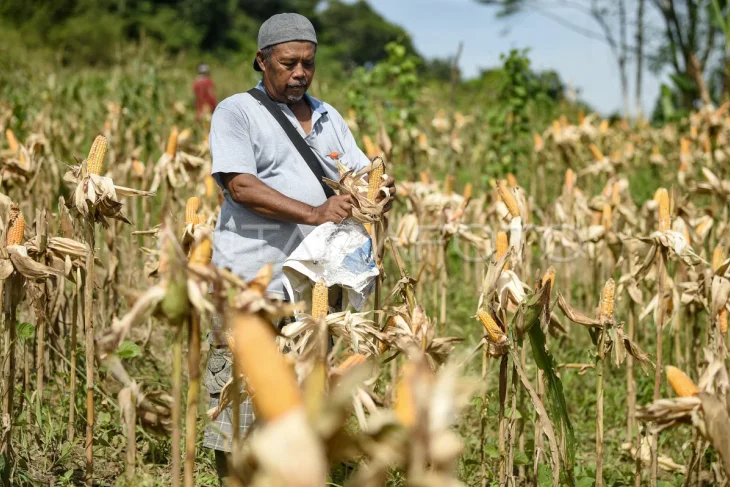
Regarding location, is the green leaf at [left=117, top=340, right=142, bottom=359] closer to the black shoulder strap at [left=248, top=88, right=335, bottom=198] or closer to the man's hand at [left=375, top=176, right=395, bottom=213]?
the black shoulder strap at [left=248, top=88, right=335, bottom=198]

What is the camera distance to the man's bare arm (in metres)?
2.70

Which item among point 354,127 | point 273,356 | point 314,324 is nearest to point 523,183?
point 354,127

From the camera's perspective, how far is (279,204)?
8.90 feet

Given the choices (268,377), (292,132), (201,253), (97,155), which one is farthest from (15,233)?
(268,377)

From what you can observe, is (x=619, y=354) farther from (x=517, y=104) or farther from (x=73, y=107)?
(x=73, y=107)

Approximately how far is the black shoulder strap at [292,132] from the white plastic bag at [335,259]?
276mm

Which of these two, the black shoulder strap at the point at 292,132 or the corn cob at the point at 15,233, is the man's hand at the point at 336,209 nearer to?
the black shoulder strap at the point at 292,132

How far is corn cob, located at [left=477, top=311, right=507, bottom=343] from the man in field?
0.56 meters

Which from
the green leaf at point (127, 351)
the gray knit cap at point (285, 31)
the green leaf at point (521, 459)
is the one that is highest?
the gray knit cap at point (285, 31)

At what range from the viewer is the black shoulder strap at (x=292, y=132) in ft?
9.55

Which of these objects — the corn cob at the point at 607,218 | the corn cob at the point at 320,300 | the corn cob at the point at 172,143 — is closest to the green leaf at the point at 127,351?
the corn cob at the point at 320,300

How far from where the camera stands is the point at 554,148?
8.50 m

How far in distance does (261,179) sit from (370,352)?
832 mm

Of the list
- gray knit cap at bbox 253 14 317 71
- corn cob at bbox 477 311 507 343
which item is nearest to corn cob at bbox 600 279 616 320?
corn cob at bbox 477 311 507 343
